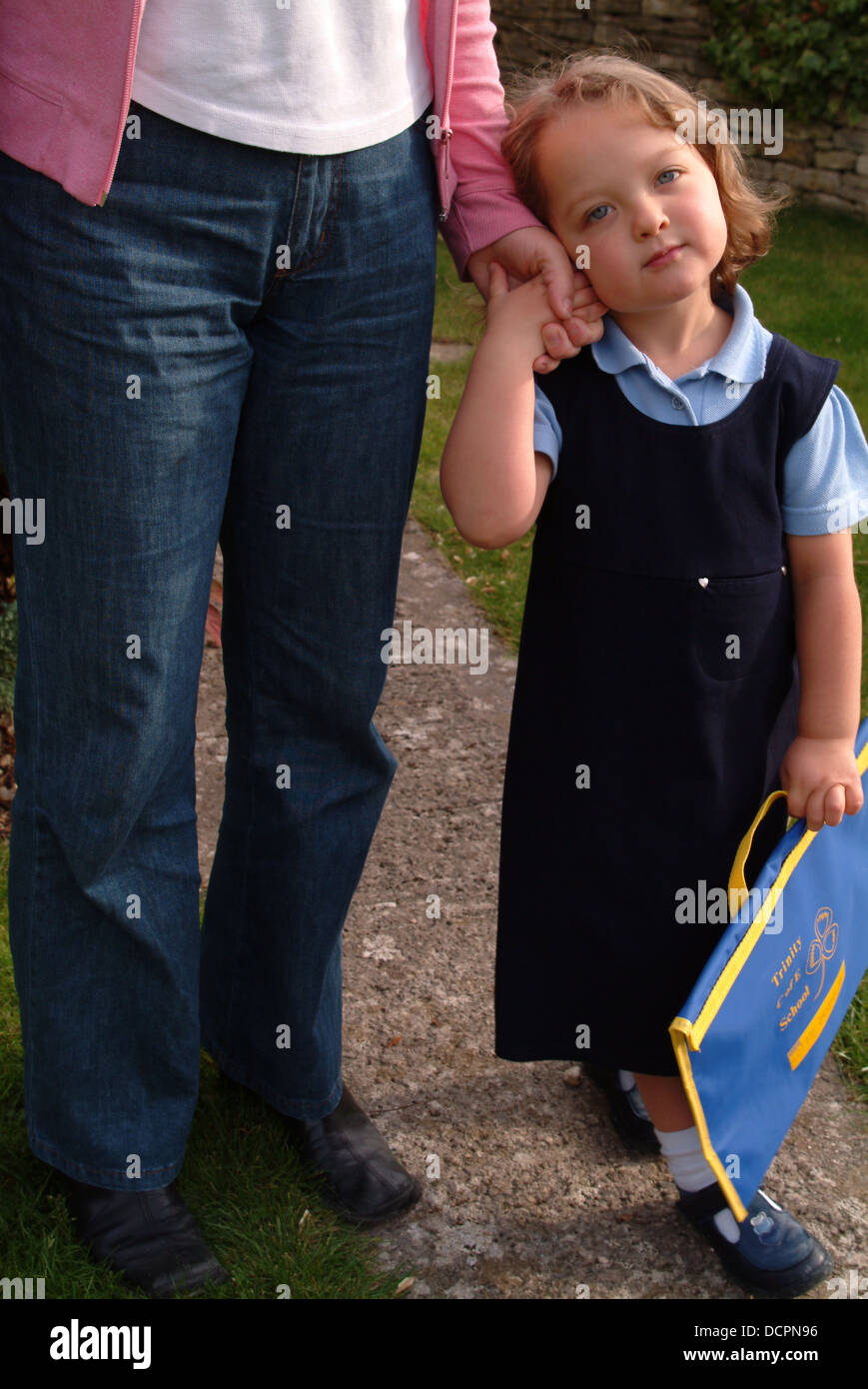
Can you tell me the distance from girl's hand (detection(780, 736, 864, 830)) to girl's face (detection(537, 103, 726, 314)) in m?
0.63

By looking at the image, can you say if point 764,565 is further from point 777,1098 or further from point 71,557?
point 71,557

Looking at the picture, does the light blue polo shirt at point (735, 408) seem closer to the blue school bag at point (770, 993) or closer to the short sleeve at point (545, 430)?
the short sleeve at point (545, 430)

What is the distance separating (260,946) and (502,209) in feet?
3.57

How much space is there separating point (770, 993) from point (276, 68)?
1.28 meters

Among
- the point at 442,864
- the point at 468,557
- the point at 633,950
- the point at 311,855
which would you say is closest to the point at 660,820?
the point at 633,950

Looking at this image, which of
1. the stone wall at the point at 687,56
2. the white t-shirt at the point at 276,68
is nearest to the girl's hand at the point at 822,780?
the white t-shirt at the point at 276,68

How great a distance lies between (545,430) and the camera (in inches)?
68.7

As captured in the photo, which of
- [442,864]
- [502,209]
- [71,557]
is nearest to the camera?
[71,557]

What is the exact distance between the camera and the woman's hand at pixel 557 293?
169cm

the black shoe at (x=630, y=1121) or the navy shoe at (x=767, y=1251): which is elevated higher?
the black shoe at (x=630, y=1121)

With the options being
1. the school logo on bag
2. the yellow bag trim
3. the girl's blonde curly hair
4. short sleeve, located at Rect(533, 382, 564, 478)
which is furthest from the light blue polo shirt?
the yellow bag trim

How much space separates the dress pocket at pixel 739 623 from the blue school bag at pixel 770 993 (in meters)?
0.19

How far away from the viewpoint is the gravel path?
2.04 meters

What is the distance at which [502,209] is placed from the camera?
5.66ft
